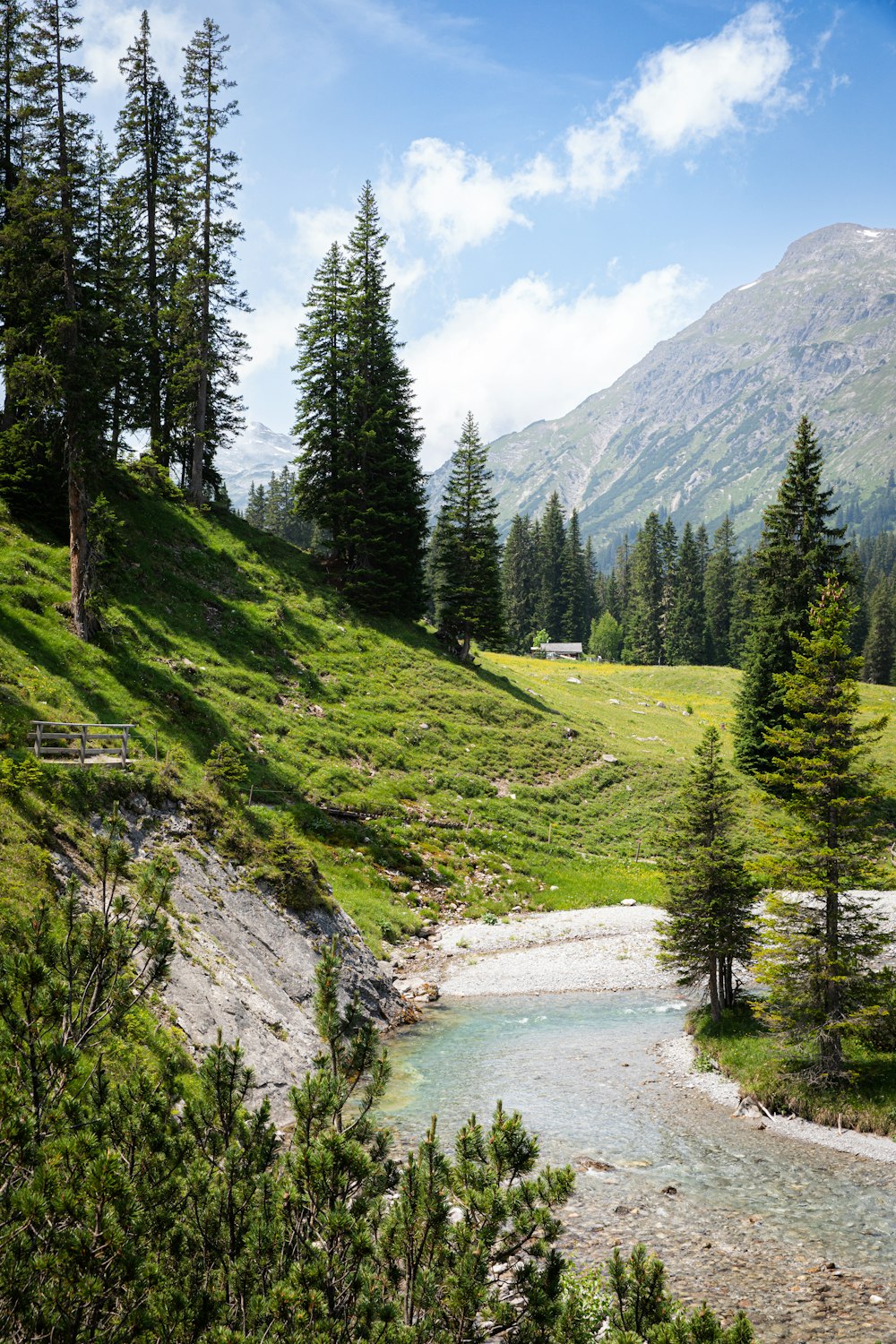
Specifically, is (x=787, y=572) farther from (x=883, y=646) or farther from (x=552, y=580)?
(x=883, y=646)

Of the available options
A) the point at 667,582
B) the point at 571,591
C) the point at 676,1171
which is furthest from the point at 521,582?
the point at 676,1171

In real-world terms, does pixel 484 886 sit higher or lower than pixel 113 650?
lower

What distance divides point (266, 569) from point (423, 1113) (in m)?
37.3

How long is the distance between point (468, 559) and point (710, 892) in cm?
3784

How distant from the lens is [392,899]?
30672mm

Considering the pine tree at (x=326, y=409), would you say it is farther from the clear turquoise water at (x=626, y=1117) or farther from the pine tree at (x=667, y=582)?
the pine tree at (x=667, y=582)

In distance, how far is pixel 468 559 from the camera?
56.5 m

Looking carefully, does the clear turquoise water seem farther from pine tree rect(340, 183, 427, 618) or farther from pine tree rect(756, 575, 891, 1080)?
pine tree rect(340, 183, 427, 618)

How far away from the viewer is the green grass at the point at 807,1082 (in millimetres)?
16297

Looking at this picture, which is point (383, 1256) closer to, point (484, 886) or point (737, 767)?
point (484, 886)

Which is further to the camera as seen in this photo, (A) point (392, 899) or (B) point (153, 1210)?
(A) point (392, 899)

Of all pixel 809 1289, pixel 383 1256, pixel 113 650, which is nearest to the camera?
pixel 383 1256

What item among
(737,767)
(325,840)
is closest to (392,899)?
(325,840)

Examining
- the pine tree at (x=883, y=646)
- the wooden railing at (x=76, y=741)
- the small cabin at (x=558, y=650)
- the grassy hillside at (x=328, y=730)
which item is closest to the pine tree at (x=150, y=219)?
the grassy hillside at (x=328, y=730)
